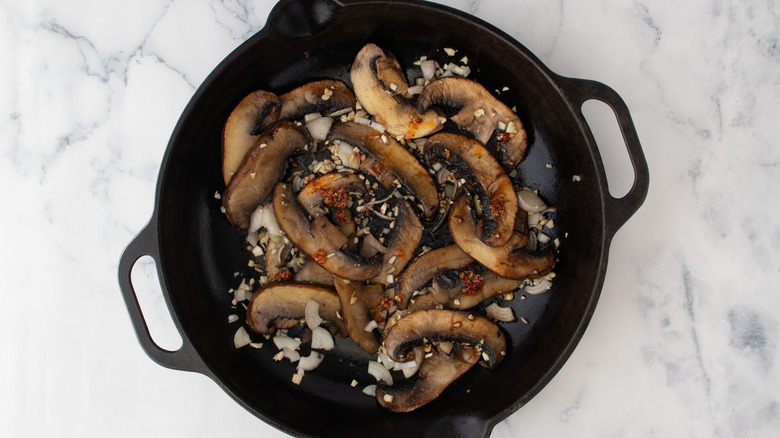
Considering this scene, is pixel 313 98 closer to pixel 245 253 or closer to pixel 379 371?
pixel 245 253

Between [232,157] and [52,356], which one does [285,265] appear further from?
[52,356]

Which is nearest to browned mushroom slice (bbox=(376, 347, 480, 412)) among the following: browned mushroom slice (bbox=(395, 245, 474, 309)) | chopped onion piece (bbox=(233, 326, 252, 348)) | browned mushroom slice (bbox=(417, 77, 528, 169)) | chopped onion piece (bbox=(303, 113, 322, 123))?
browned mushroom slice (bbox=(395, 245, 474, 309))

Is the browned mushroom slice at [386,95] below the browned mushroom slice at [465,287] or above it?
above

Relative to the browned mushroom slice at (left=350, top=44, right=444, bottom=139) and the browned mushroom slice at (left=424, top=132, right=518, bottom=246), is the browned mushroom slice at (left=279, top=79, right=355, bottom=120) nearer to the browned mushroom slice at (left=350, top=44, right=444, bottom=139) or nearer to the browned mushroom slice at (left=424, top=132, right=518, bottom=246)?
the browned mushroom slice at (left=350, top=44, right=444, bottom=139)

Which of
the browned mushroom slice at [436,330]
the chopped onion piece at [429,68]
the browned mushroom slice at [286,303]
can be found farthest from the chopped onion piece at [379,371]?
the chopped onion piece at [429,68]

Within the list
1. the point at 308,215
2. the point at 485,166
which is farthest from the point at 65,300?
the point at 485,166

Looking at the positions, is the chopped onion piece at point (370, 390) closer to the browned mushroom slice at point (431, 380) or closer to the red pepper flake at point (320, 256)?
the browned mushroom slice at point (431, 380)
